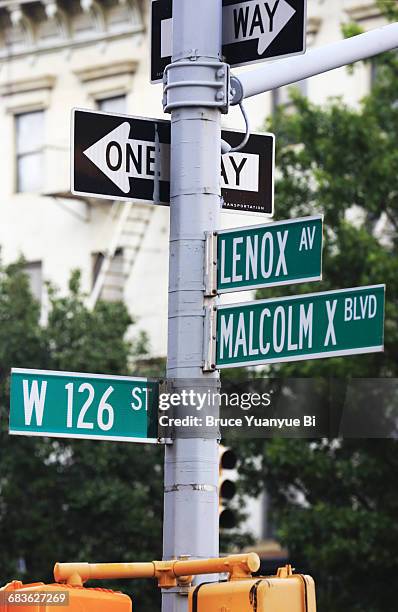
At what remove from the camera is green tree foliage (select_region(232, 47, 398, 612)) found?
2153 cm

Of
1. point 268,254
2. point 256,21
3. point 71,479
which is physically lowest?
point 71,479

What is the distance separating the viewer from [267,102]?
32.3m

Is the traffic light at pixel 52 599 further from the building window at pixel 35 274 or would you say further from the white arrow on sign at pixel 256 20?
the building window at pixel 35 274

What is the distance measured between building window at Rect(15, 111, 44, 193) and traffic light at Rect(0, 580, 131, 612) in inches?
1187

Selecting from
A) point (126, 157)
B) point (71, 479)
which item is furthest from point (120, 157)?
point (71, 479)

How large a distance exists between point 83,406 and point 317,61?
2.24m

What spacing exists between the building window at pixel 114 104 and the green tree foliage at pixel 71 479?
845cm

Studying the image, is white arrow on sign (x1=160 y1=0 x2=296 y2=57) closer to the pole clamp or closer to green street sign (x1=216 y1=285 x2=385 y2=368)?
the pole clamp

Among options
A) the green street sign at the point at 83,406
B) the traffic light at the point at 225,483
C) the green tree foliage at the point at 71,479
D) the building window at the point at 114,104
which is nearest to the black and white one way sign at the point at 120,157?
the green street sign at the point at 83,406

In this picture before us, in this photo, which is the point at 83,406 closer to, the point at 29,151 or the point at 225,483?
the point at 225,483

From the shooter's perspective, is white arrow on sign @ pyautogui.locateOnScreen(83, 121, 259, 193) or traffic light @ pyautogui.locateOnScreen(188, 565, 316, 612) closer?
traffic light @ pyautogui.locateOnScreen(188, 565, 316, 612)

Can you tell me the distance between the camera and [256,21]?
7.81m

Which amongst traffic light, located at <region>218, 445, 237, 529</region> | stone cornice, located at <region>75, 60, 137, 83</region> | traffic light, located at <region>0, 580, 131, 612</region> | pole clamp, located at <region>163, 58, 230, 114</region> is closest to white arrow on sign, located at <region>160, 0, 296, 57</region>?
pole clamp, located at <region>163, 58, 230, 114</region>

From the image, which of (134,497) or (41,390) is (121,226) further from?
(41,390)
